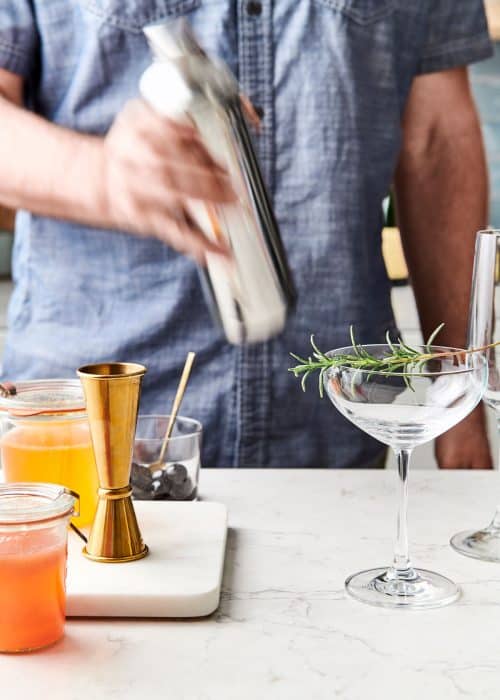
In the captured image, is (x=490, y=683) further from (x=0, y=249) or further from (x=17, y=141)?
(x=0, y=249)

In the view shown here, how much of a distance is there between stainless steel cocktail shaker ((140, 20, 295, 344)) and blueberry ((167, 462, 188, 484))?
23cm

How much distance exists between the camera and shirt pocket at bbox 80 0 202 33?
51.4 inches

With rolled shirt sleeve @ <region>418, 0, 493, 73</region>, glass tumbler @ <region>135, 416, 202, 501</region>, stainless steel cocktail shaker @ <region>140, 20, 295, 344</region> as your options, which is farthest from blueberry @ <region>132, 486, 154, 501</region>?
rolled shirt sleeve @ <region>418, 0, 493, 73</region>

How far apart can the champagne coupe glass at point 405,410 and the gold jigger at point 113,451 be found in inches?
6.2

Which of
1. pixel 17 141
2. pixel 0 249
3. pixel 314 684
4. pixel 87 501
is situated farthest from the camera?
pixel 0 249

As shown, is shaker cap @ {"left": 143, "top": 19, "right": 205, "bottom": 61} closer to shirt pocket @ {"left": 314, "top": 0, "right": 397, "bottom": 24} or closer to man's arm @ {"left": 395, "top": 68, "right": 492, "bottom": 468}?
shirt pocket @ {"left": 314, "top": 0, "right": 397, "bottom": 24}

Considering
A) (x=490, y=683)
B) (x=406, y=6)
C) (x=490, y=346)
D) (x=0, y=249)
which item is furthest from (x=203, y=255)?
(x=0, y=249)

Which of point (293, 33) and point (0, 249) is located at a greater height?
point (293, 33)

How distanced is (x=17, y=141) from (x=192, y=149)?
1.28ft

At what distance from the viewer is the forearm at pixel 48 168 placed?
1.04 metres

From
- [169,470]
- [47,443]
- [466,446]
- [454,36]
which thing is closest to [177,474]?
[169,470]

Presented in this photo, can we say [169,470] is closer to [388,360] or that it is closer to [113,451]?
[113,451]

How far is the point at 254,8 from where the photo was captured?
132 centimetres

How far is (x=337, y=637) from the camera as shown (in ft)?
2.36
